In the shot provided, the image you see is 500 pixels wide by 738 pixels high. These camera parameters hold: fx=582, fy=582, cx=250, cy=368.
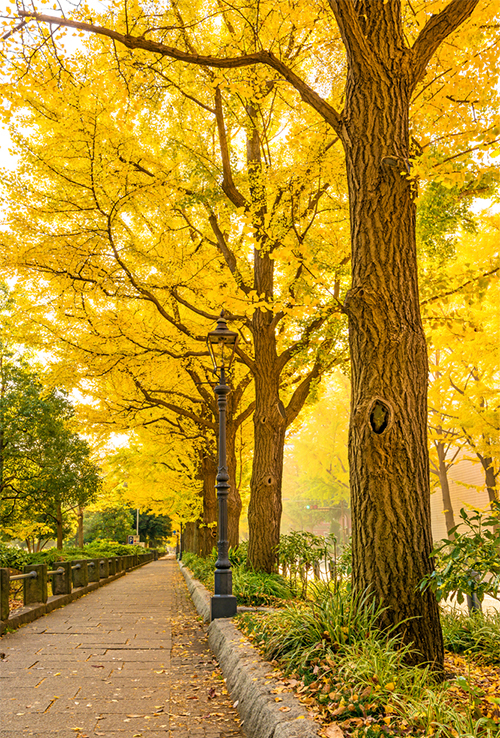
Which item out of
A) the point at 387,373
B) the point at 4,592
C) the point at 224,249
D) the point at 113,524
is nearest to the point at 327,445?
the point at 224,249

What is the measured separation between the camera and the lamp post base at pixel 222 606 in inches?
280

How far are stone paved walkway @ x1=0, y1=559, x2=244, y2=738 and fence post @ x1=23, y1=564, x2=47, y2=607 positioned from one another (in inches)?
14.9

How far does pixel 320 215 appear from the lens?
10789mm

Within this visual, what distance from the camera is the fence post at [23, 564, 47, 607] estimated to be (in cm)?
908

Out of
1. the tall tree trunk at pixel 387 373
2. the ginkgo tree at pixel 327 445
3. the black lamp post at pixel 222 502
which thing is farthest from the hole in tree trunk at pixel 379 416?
the ginkgo tree at pixel 327 445

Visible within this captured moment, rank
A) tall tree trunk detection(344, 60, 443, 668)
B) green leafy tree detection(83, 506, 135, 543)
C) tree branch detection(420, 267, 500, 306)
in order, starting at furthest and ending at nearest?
green leafy tree detection(83, 506, 135, 543) → tree branch detection(420, 267, 500, 306) → tall tree trunk detection(344, 60, 443, 668)

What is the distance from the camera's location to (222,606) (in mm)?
7117

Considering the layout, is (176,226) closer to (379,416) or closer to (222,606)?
(222,606)

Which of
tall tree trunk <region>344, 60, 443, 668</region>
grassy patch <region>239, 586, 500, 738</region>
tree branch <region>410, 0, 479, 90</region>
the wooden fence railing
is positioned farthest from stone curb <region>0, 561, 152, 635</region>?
tree branch <region>410, 0, 479, 90</region>

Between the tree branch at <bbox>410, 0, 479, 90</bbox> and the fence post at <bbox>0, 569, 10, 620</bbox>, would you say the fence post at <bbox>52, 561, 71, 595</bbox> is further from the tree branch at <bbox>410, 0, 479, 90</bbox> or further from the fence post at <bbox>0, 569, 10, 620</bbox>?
the tree branch at <bbox>410, 0, 479, 90</bbox>

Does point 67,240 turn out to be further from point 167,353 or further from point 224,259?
point 224,259

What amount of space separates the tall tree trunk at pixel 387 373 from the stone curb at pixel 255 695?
1.05 metres

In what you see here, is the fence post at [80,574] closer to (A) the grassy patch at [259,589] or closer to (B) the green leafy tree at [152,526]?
(A) the grassy patch at [259,589]

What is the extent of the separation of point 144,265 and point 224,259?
84.1 inches
